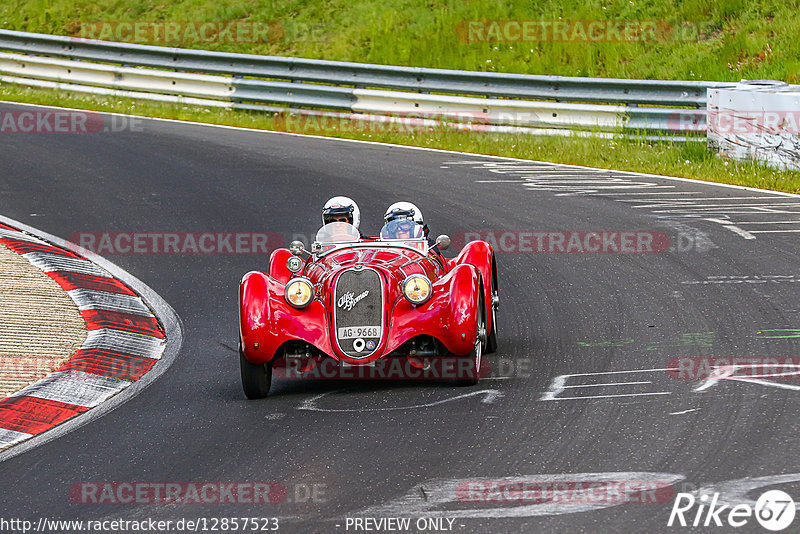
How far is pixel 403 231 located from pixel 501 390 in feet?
6.13

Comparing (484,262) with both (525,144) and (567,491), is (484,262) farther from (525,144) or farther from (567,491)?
(525,144)

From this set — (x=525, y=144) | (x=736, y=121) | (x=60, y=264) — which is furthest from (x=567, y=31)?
(x=60, y=264)

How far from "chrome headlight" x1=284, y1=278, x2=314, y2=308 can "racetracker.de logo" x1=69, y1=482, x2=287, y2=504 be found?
2009 millimetres

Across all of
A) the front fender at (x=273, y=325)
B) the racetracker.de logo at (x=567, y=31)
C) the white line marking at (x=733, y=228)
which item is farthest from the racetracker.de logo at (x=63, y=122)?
the front fender at (x=273, y=325)

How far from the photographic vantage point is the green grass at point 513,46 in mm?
16875

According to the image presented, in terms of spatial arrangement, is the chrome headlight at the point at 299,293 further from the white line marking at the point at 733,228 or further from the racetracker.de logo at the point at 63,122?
the racetracker.de logo at the point at 63,122

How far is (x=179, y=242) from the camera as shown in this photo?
1280 cm

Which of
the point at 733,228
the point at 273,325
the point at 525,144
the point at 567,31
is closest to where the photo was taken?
the point at 273,325

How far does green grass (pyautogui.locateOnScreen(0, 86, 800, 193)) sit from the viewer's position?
15.0 metres

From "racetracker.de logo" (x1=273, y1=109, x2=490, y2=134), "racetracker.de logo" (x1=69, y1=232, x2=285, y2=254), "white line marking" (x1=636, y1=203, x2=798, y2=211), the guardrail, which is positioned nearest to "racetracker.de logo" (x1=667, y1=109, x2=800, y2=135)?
the guardrail

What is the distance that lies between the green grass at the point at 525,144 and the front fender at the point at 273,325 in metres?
8.29

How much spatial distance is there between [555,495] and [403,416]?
1691mm

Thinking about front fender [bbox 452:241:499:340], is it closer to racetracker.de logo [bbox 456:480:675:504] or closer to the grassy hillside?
racetracker.de logo [bbox 456:480:675:504]

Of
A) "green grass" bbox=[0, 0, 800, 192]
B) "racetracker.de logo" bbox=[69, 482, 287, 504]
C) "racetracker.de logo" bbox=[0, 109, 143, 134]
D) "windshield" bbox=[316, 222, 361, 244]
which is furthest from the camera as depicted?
"racetracker.de logo" bbox=[0, 109, 143, 134]
